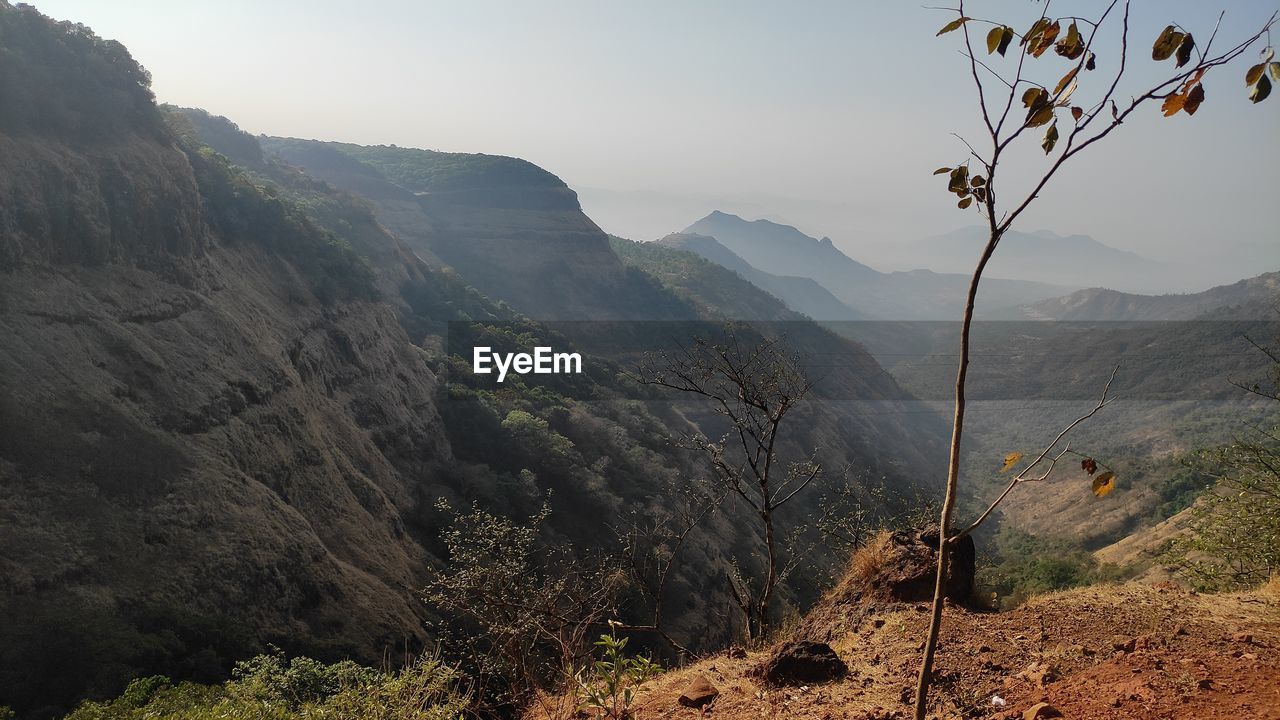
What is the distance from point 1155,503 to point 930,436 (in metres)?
41.7

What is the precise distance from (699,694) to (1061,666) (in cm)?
298

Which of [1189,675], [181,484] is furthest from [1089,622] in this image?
[181,484]

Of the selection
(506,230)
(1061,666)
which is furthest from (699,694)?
(506,230)

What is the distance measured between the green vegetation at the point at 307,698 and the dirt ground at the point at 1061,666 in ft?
3.66

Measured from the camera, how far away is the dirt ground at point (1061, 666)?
4012mm

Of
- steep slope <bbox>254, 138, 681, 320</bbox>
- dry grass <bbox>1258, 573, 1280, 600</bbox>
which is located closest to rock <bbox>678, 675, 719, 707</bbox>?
dry grass <bbox>1258, 573, 1280, 600</bbox>

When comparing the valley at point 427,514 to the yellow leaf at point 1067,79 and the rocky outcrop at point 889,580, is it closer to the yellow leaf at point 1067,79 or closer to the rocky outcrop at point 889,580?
the rocky outcrop at point 889,580

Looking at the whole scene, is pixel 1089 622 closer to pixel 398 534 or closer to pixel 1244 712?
pixel 1244 712

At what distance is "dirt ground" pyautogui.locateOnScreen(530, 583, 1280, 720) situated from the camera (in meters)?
4.01

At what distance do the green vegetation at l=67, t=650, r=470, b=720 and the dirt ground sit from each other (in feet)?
3.66

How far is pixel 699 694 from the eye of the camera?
5.76m

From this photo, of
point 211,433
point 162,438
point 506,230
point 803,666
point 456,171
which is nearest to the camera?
point 803,666

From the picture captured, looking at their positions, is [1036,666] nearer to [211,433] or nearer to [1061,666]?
[1061,666]

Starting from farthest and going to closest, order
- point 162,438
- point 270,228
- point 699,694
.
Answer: point 270,228, point 162,438, point 699,694
